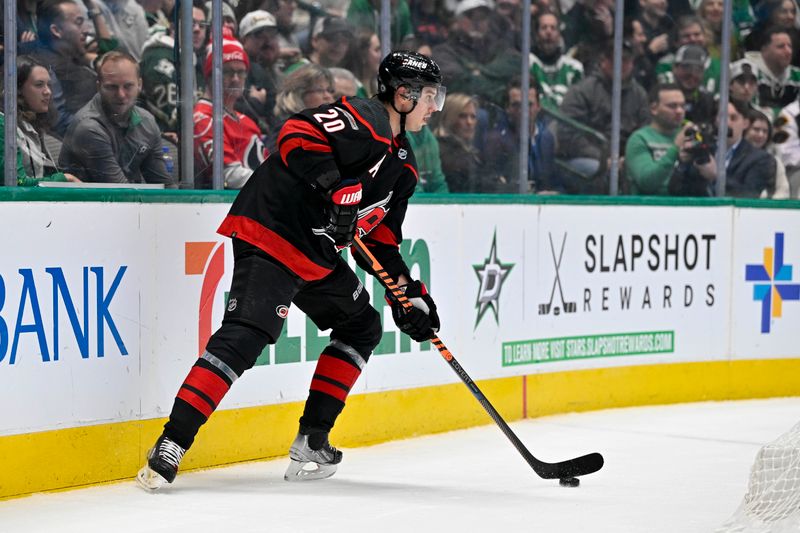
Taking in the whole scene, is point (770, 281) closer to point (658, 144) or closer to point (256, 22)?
point (658, 144)

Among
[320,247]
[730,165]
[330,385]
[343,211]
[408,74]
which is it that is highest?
[408,74]

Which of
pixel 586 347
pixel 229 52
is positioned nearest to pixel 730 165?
pixel 586 347

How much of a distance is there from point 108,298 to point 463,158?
2019mm

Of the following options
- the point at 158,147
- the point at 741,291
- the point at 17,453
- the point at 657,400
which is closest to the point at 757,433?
the point at 657,400

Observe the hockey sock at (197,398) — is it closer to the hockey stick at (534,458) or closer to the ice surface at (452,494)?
the ice surface at (452,494)

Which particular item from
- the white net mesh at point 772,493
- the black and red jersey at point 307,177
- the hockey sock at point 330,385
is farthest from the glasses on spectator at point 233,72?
the white net mesh at point 772,493

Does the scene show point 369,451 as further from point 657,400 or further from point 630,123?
point 630,123

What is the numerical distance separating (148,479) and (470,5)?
104 inches

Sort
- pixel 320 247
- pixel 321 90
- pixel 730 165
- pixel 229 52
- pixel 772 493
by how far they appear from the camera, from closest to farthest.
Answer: pixel 772 493 < pixel 320 247 < pixel 229 52 < pixel 321 90 < pixel 730 165

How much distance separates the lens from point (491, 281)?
16.4 ft

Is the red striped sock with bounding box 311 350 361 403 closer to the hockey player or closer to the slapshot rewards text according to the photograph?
the hockey player

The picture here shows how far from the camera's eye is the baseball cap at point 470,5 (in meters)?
5.18

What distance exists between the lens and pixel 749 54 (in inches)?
239

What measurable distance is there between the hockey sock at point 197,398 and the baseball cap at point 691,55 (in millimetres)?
3369
